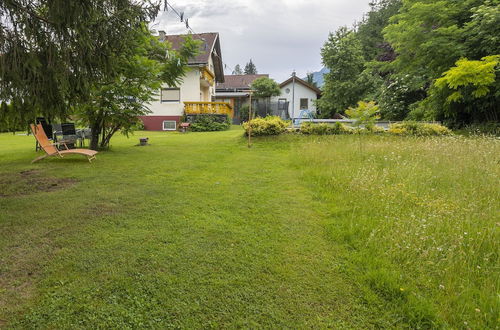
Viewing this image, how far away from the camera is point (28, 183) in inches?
185

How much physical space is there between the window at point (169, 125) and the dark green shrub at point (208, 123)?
1.58 metres

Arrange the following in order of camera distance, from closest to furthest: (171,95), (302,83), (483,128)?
(483,128)
(171,95)
(302,83)

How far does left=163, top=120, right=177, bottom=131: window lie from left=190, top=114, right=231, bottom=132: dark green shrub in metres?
1.58

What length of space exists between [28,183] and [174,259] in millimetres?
4067

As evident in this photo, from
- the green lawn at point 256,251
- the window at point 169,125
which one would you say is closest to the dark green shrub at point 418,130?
the green lawn at point 256,251

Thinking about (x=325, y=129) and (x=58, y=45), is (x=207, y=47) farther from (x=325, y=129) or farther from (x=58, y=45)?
(x=58, y=45)

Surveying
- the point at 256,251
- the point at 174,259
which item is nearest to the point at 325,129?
the point at 256,251

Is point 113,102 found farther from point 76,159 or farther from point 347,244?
point 347,244

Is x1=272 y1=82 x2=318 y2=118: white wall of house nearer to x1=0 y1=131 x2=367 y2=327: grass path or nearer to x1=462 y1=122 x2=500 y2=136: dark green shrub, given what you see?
x1=462 y1=122 x2=500 y2=136: dark green shrub

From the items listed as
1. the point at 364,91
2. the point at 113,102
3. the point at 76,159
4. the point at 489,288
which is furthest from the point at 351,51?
the point at 489,288

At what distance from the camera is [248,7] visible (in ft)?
38.2

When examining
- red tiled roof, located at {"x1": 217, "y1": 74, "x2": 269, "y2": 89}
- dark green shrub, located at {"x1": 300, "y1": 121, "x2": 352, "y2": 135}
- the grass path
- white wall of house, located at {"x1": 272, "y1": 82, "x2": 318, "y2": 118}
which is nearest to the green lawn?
the grass path

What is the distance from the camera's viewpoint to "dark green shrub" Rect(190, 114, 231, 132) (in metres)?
17.6

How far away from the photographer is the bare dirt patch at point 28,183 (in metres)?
4.27
